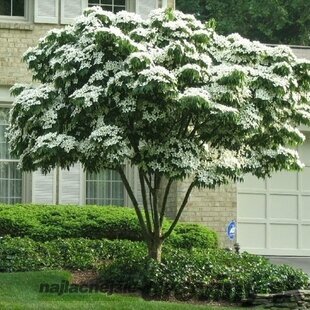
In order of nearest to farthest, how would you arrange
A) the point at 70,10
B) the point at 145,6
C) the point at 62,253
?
the point at 62,253
the point at 70,10
the point at 145,6

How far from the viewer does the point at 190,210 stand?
15352 mm

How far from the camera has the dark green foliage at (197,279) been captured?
34.4ft

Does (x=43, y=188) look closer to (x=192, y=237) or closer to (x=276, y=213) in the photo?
(x=192, y=237)

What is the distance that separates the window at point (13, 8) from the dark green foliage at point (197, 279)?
20.7ft

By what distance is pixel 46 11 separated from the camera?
1538 centimetres

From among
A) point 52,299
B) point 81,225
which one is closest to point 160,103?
point 52,299

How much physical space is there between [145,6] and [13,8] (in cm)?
253

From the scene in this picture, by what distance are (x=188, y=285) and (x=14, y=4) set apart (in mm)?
7451

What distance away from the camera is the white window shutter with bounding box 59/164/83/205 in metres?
15.3

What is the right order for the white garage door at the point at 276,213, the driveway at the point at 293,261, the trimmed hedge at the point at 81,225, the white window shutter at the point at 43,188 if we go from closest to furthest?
the trimmed hedge at the point at 81,225
the driveway at the point at 293,261
the white window shutter at the point at 43,188
the white garage door at the point at 276,213

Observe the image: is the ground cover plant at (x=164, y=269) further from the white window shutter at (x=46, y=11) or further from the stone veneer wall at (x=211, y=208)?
the white window shutter at (x=46, y=11)

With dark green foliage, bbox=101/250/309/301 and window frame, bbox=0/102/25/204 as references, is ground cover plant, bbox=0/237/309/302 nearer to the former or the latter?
dark green foliage, bbox=101/250/309/301

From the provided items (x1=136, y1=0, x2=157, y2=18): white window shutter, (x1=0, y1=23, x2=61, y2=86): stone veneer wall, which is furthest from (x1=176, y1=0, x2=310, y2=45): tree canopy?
(x1=0, y1=23, x2=61, y2=86): stone veneer wall

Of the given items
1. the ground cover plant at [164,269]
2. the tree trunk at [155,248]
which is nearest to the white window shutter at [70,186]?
the ground cover plant at [164,269]
